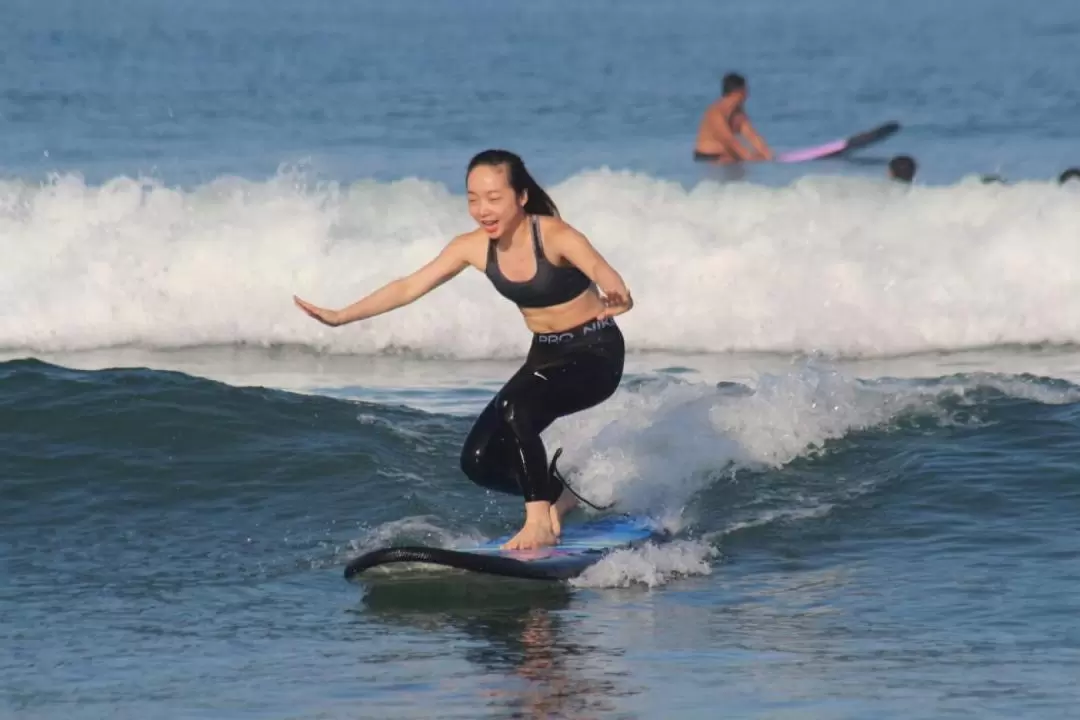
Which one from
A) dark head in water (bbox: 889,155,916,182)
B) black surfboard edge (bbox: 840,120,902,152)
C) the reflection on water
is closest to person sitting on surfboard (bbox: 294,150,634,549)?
the reflection on water

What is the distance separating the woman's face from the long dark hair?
0.02 m

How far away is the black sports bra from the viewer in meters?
7.83

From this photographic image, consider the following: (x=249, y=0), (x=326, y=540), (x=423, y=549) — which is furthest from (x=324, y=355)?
(x=249, y=0)

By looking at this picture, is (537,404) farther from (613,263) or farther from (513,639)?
(613,263)

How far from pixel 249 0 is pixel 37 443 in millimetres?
53596

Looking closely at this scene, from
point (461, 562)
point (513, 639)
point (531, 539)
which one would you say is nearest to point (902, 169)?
point (531, 539)

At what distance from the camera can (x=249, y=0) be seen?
62531 millimetres

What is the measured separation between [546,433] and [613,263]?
557cm

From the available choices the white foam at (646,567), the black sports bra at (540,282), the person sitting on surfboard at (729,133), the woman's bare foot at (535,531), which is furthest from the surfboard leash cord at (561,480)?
the person sitting on surfboard at (729,133)

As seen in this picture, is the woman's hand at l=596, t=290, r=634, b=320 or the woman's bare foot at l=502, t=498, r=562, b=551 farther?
the woman's bare foot at l=502, t=498, r=562, b=551

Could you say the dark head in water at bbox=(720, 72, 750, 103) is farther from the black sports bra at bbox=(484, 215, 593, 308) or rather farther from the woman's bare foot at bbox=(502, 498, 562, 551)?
the woman's bare foot at bbox=(502, 498, 562, 551)

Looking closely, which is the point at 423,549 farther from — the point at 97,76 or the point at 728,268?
the point at 97,76

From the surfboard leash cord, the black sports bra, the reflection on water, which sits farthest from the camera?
the surfboard leash cord

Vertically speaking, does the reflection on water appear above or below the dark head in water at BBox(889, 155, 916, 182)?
below
